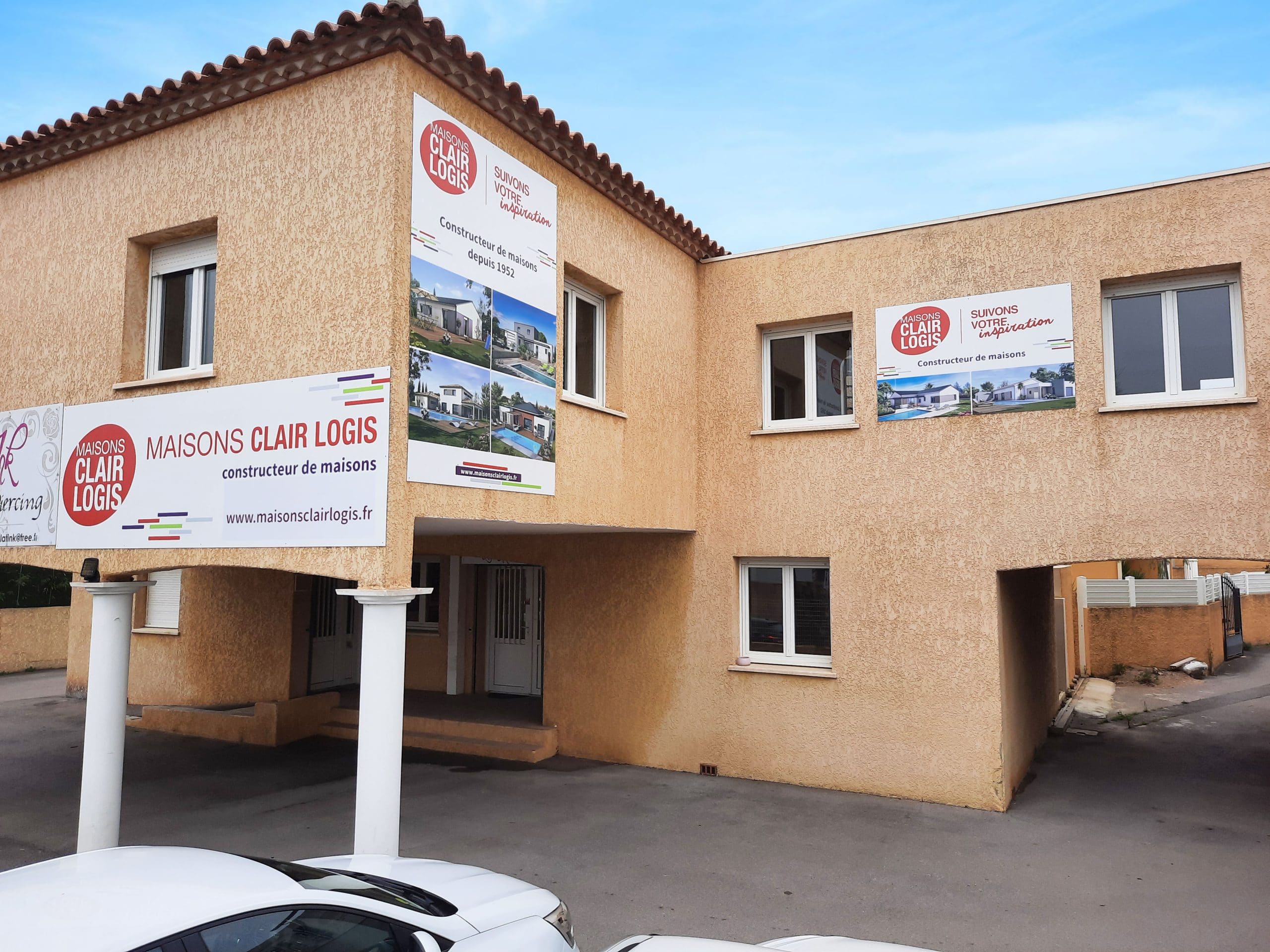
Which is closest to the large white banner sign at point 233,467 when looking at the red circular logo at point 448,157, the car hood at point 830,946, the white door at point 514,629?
the red circular logo at point 448,157

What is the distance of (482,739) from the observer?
11.1 meters

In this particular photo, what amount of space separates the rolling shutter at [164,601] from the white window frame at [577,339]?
30.1ft

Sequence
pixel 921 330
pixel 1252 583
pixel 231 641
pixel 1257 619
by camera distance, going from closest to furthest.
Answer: pixel 921 330 < pixel 231 641 < pixel 1257 619 < pixel 1252 583

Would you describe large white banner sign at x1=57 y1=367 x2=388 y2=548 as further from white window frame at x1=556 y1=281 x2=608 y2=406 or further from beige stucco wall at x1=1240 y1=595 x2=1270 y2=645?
beige stucco wall at x1=1240 y1=595 x2=1270 y2=645

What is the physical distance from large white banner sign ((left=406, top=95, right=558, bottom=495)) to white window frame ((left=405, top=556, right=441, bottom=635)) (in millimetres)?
7470

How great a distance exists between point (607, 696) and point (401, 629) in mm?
5158

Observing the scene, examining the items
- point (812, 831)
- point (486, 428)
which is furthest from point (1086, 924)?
point (486, 428)

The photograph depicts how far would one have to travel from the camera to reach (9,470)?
8.10 m

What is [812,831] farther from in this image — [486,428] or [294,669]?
[294,669]

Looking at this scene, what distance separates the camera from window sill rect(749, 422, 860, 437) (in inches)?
375

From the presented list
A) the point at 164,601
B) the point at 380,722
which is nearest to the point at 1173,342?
the point at 380,722

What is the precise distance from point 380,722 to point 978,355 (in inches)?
267

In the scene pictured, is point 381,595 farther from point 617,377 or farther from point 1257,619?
point 1257,619

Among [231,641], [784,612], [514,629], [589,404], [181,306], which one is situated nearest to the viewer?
[181,306]
